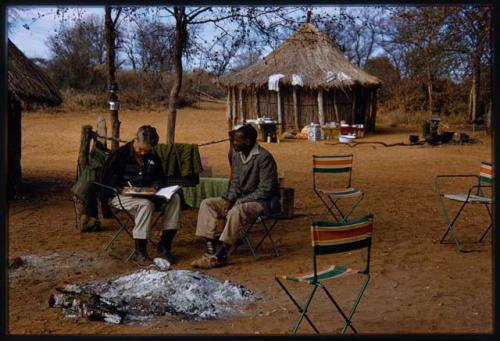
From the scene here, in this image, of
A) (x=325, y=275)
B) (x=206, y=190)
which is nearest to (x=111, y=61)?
(x=206, y=190)

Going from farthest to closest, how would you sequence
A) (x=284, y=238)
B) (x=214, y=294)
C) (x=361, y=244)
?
1. (x=284, y=238)
2. (x=214, y=294)
3. (x=361, y=244)

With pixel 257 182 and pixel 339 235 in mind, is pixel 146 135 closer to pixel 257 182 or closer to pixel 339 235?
pixel 257 182

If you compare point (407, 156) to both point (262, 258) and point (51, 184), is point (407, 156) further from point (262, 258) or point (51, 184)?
point (262, 258)

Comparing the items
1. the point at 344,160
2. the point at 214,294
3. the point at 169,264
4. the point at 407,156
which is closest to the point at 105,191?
the point at 169,264

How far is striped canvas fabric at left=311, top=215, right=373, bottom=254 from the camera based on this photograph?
14.0 ft

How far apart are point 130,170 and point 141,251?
2.92 feet

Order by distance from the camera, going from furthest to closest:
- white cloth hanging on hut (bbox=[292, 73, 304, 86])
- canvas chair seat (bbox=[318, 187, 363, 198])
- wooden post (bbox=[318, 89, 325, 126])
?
wooden post (bbox=[318, 89, 325, 126]) < white cloth hanging on hut (bbox=[292, 73, 304, 86]) < canvas chair seat (bbox=[318, 187, 363, 198])

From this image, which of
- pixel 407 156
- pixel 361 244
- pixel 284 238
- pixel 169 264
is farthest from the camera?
pixel 407 156

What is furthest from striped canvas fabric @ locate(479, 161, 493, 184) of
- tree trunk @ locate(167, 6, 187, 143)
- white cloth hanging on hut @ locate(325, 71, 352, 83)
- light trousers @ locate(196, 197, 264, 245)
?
white cloth hanging on hut @ locate(325, 71, 352, 83)

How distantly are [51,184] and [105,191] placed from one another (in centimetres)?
538

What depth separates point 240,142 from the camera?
6.56 meters

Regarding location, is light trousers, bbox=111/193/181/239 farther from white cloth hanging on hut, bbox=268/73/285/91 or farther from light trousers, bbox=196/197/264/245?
white cloth hanging on hut, bbox=268/73/285/91

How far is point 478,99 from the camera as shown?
2716 cm

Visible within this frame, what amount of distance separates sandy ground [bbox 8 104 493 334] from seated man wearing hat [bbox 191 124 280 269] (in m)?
0.25
